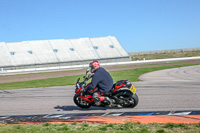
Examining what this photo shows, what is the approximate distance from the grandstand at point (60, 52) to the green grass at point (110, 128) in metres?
48.8

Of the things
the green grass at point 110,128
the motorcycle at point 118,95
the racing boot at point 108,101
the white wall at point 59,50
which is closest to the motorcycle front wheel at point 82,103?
the motorcycle at point 118,95

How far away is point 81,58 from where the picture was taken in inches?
2386

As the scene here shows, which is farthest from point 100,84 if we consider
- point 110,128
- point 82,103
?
point 110,128

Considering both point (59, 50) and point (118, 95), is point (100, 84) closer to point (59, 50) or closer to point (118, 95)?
point (118, 95)

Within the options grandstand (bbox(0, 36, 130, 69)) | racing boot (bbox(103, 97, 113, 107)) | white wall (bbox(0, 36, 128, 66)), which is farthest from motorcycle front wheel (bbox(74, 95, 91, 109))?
white wall (bbox(0, 36, 128, 66))

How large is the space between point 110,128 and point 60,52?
5610 centimetres

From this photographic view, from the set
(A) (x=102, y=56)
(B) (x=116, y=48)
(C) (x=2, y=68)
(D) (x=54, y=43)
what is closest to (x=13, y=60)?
(C) (x=2, y=68)

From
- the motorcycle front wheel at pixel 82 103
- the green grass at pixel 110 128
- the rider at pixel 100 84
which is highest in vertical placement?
the rider at pixel 100 84

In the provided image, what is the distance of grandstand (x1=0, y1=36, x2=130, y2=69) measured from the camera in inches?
2173

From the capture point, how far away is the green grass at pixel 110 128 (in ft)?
18.1

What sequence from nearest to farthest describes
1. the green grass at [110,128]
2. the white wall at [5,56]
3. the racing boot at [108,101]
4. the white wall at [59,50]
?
1. the green grass at [110,128]
2. the racing boot at [108,101]
3. the white wall at [5,56]
4. the white wall at [59,50]

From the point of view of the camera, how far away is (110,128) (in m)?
→ 6.00

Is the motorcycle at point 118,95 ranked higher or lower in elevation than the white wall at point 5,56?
lower

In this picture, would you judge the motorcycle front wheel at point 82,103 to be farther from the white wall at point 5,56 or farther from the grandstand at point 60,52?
the white wall at point 5,56
